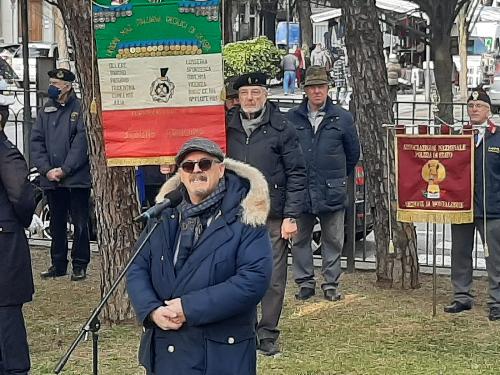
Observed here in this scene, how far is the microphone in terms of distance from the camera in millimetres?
4457

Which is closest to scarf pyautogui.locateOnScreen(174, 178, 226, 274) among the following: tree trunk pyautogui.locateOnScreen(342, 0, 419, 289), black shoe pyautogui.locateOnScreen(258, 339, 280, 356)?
black shoe pyautogui.locateOnScreen(258, 339, 280, 356)

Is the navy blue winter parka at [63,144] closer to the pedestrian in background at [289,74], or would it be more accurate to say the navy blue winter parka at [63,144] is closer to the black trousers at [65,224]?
the black trousers at [65,224]

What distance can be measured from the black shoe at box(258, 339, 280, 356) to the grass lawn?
0.07m

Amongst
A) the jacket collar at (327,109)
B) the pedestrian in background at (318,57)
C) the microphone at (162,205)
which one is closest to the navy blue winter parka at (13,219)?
the microphone at (162,205)

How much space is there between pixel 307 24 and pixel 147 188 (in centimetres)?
3501

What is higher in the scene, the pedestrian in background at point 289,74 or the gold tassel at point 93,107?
the pedestrian in background at point 289,74

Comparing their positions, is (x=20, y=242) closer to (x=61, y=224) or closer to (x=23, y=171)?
(x=23, y=171)

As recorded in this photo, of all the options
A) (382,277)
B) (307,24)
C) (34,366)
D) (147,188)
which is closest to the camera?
(34,366)

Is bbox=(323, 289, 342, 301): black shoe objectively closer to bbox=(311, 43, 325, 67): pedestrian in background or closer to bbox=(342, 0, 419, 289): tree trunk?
bbox=(342, 0, 419, 289): tree trunk

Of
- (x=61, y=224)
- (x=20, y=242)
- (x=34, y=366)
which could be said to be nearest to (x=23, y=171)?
(x=20, y=242)

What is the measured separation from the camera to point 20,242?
629cm

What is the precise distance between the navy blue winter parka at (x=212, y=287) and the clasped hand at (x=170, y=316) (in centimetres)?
3

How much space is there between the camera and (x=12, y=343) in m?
6.34

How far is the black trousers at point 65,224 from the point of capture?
10.2 m
